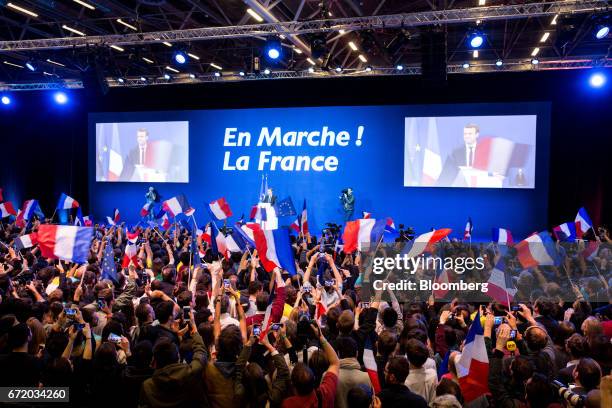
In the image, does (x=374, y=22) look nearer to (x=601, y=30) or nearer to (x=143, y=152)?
(x=601, y=30)

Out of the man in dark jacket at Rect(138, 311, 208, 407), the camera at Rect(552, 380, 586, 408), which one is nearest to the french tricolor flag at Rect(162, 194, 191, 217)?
the man in dark jacket at Rect(138, 311, 208, 407)

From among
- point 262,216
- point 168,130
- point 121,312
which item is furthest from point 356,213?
point 121,312

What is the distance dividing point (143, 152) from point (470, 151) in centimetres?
1119

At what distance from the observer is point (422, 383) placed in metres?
3.54

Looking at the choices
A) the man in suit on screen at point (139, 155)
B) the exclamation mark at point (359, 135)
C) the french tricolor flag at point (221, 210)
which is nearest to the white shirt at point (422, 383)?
the french tricolor flag at point (221, 210)

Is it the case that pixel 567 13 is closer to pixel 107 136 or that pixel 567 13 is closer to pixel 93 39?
pixel 93 39

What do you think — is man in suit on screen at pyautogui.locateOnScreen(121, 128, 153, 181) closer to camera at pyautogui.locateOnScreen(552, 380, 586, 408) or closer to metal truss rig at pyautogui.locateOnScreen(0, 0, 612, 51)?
metal truss rig at pyautogui.locateOnScreen(0, 0, 612, 51)

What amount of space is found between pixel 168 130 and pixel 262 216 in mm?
5524

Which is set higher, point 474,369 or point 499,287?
point 499,287

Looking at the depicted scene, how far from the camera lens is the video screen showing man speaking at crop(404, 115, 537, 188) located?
49.9ft

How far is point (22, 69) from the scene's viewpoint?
17641 millimetres

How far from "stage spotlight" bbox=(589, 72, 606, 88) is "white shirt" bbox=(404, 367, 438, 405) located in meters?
13.9

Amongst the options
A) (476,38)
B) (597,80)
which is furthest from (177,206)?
(597,80)

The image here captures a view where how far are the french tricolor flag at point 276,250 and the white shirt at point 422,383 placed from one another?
2.56 m
